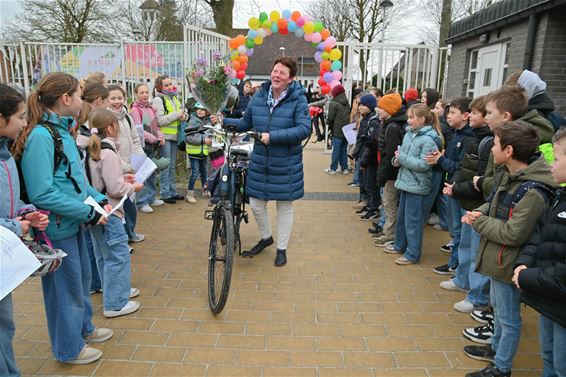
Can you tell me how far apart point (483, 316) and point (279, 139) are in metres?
2.34

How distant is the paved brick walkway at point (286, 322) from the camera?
301cm

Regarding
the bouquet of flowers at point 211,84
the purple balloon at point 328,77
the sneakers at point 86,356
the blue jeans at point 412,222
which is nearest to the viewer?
the sneakers at point 86,356

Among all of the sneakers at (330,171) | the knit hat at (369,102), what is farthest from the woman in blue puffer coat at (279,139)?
the sneakers at (330,171)

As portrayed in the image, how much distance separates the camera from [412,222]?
4.76 meters

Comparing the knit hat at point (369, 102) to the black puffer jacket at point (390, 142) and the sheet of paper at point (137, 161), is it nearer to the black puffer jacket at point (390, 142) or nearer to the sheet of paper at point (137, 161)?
the black puffer jacket at point (390, 142)

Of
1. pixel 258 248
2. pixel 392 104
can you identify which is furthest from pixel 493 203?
pixel 258 248

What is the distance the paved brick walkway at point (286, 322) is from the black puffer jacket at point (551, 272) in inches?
34.8

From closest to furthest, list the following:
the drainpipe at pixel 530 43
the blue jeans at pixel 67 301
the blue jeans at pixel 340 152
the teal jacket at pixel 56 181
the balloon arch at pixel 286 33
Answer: the teal jacket at pixel 56 181 → the blue jeans at pixel 67 301 → the drainpipe at pixel 530 43 → the blue jeans at pixel 340 152 → the balloon arch at pixel 286 33

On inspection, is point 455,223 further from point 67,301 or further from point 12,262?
point 12,262

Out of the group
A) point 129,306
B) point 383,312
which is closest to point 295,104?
point 383,312

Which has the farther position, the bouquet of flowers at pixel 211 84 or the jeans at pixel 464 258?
the bouquet of flowers at pixel 211 84

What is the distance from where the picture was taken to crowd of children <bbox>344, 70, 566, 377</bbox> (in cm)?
237

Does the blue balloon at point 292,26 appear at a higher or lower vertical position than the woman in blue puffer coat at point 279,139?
higher

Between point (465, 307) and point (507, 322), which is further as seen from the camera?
point (465, 307)
